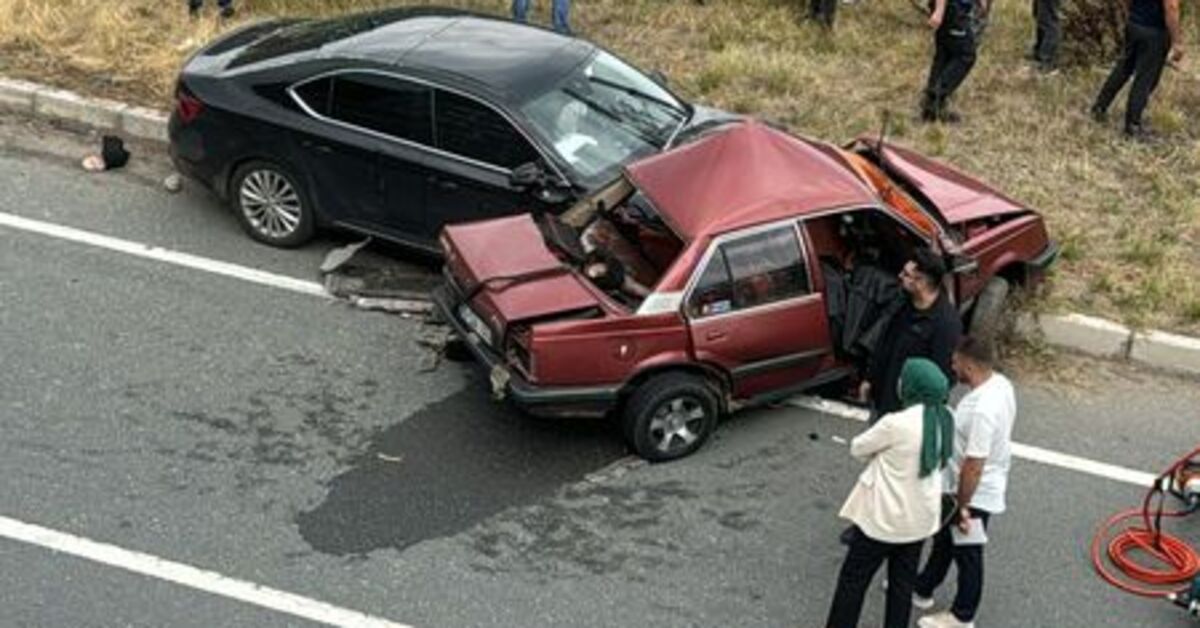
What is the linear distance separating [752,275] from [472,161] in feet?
7.15

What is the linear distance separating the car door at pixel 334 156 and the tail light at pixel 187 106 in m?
0.72

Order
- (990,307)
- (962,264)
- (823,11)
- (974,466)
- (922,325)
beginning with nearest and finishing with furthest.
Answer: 1. (974,466)
2. (922,325)
3. (962,264)
4. (990,307)
5. (823,11)

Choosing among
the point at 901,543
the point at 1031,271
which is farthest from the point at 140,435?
Result: the point at 1031,271

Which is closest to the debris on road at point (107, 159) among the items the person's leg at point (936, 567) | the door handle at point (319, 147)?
the door handle at point (319, 147)

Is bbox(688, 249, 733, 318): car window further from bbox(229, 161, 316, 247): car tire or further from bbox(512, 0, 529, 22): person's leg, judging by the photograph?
bbox(512, 0, 529, 22): person's leg

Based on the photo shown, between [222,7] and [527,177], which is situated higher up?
[527,177]

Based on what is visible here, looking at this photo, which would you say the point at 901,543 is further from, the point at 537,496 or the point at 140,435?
the point at 140,435

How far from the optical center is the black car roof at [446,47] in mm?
8703

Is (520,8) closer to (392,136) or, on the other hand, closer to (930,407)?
(392,136)

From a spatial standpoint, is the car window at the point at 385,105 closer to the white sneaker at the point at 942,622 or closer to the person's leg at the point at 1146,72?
the white sneaker at the point at 942,622

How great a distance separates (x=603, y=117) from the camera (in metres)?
8.86

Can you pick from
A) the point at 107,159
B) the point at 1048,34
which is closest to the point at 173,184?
the point at 107,159

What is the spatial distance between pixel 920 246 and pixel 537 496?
2544mm

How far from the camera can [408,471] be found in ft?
23.4
